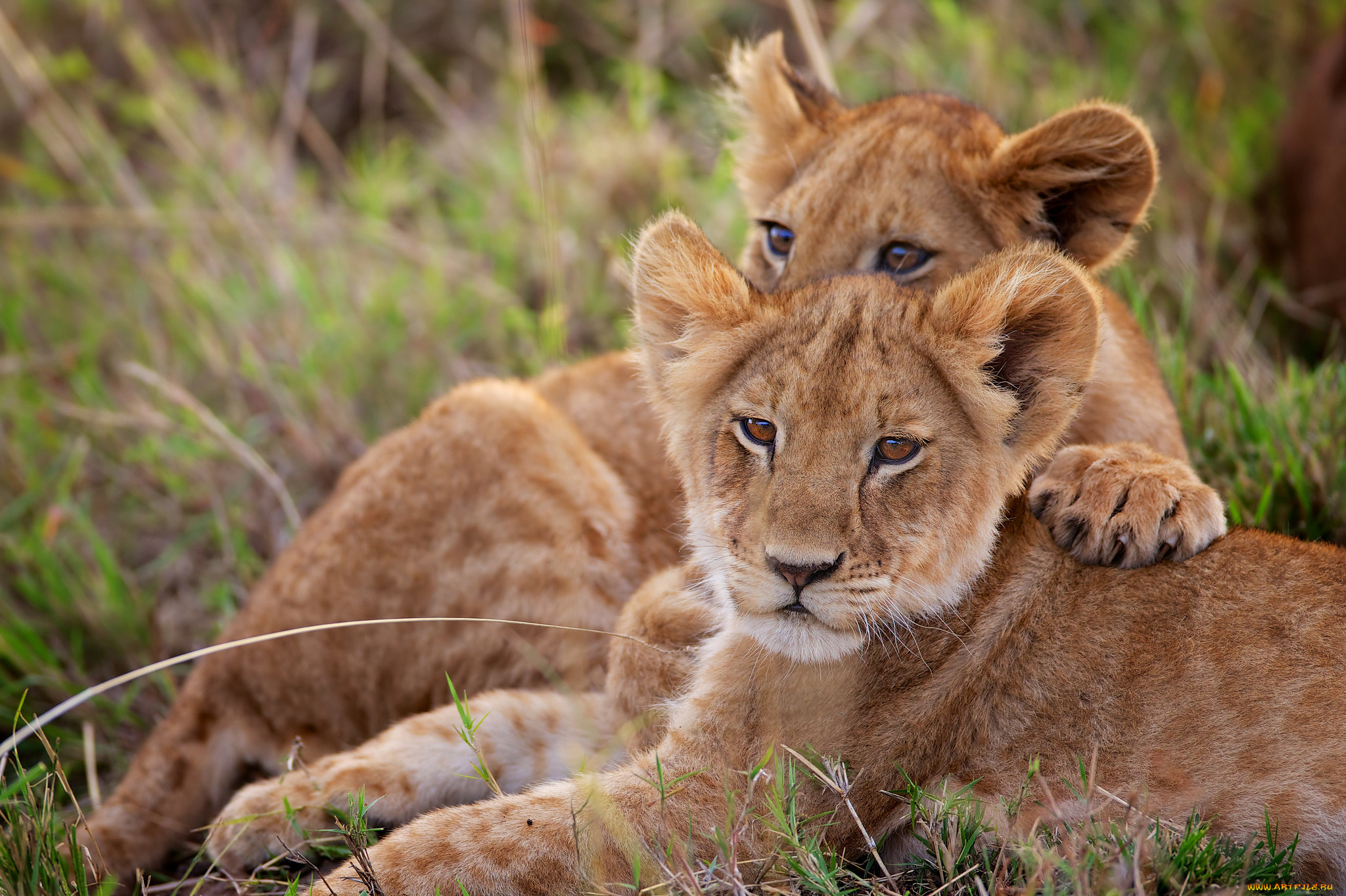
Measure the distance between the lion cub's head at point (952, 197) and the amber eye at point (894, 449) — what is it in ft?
2.90

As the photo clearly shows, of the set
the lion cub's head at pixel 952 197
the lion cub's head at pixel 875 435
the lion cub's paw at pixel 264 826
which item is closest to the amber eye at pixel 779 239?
the lion cub's head at pixel 952 197

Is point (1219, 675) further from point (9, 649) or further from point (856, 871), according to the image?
point (9, 649)

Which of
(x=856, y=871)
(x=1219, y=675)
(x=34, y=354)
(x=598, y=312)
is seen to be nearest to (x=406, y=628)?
(x=856, y=871)

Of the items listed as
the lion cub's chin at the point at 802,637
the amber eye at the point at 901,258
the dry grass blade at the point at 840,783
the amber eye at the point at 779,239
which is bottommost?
the dry grass blade at the point at 840,783

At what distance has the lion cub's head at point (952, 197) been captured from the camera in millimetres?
3307

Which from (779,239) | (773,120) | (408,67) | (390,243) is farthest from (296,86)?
(779,239)

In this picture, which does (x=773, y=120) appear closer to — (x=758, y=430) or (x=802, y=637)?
(x=758, y=430)

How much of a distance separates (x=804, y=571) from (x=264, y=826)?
1696 millimetres

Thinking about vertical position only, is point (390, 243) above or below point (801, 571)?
above

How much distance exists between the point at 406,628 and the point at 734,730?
124 centimetres

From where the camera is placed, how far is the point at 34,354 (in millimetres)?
5973

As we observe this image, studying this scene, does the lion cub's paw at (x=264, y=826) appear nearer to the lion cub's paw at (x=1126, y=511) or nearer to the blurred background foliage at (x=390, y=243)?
the blurred background foliage at (x=390, y=243)

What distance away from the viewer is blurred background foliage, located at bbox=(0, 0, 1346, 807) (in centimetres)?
434

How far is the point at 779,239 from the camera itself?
12.1ft
